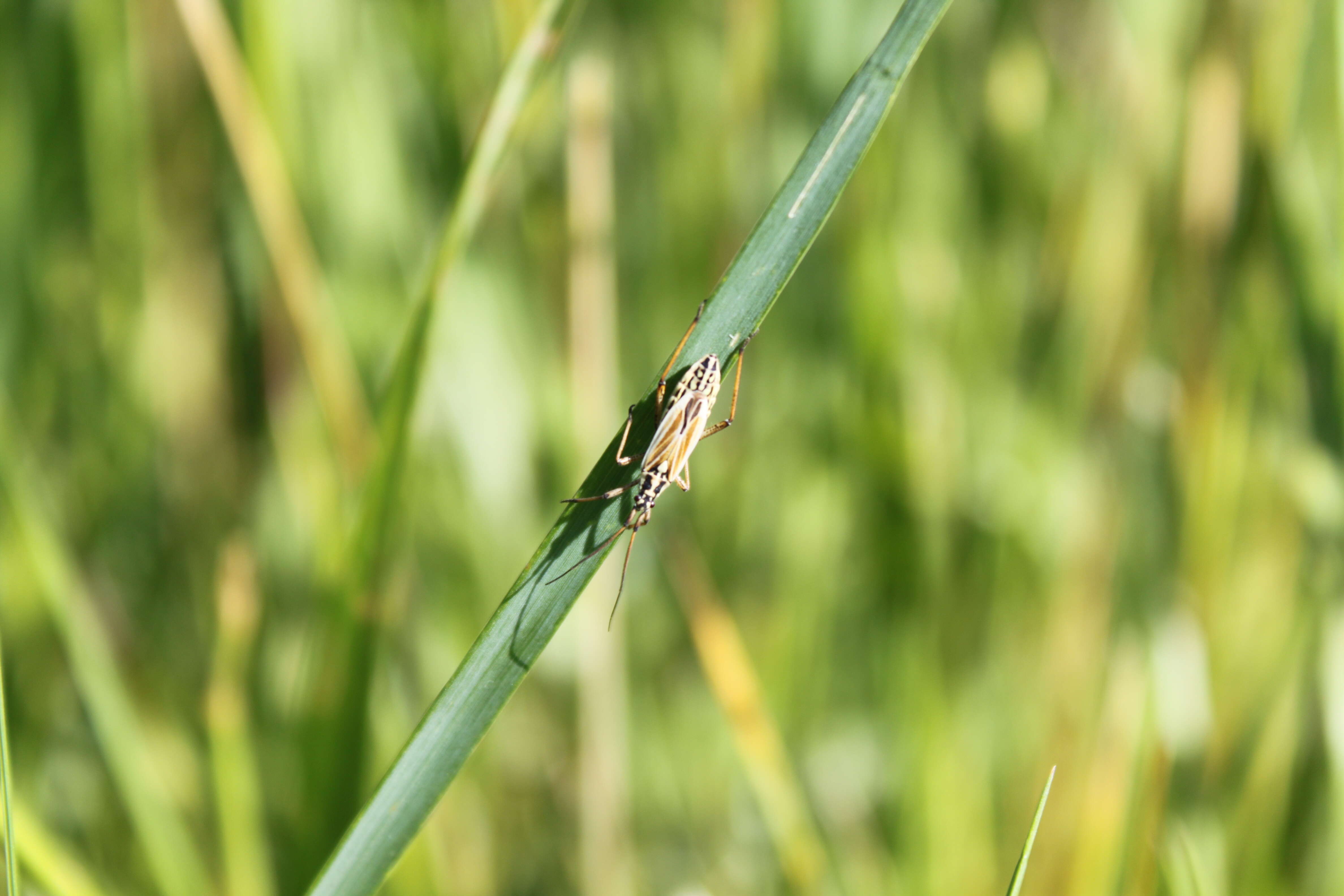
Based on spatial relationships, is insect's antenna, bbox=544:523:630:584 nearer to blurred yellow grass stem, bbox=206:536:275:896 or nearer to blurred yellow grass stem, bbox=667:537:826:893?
blurred yellow grass stem, bbox=667:537:826:893

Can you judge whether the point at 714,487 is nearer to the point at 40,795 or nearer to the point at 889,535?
the point at 889,535

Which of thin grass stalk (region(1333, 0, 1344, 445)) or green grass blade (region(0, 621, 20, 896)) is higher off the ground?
thin grass stalk (region(1333, 0, 1344, 445))

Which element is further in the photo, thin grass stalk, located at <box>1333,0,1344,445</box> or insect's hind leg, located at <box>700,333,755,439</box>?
thin grass stalk, located at <box>1333,0,1344,445</box>

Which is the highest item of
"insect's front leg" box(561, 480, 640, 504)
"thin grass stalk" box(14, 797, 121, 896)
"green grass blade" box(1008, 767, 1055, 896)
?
"insect's front leg" box(561, 480, 640, 504)

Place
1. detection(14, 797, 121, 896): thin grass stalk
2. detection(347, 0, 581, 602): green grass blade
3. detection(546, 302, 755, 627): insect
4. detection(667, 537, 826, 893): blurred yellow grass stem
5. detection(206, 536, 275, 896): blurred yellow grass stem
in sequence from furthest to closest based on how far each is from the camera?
detection(667, 537, 826, 893): blurred yellow grass stem, detection(206, 536, 275, 896): blurred yellow grass stem, detection(546, 302, 755, 627): insect, detection(347, 0, 581, 602): green grass blade, detection(14, 797, 121, 896): thin grass stalk

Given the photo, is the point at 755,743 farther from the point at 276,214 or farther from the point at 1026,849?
the point at 276,214

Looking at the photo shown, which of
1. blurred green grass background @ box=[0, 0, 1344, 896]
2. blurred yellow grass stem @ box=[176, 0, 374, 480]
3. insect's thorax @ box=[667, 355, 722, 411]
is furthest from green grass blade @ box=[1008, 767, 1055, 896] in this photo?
blurred yellow grass stem @ box=[176, 0, 374, 480]
